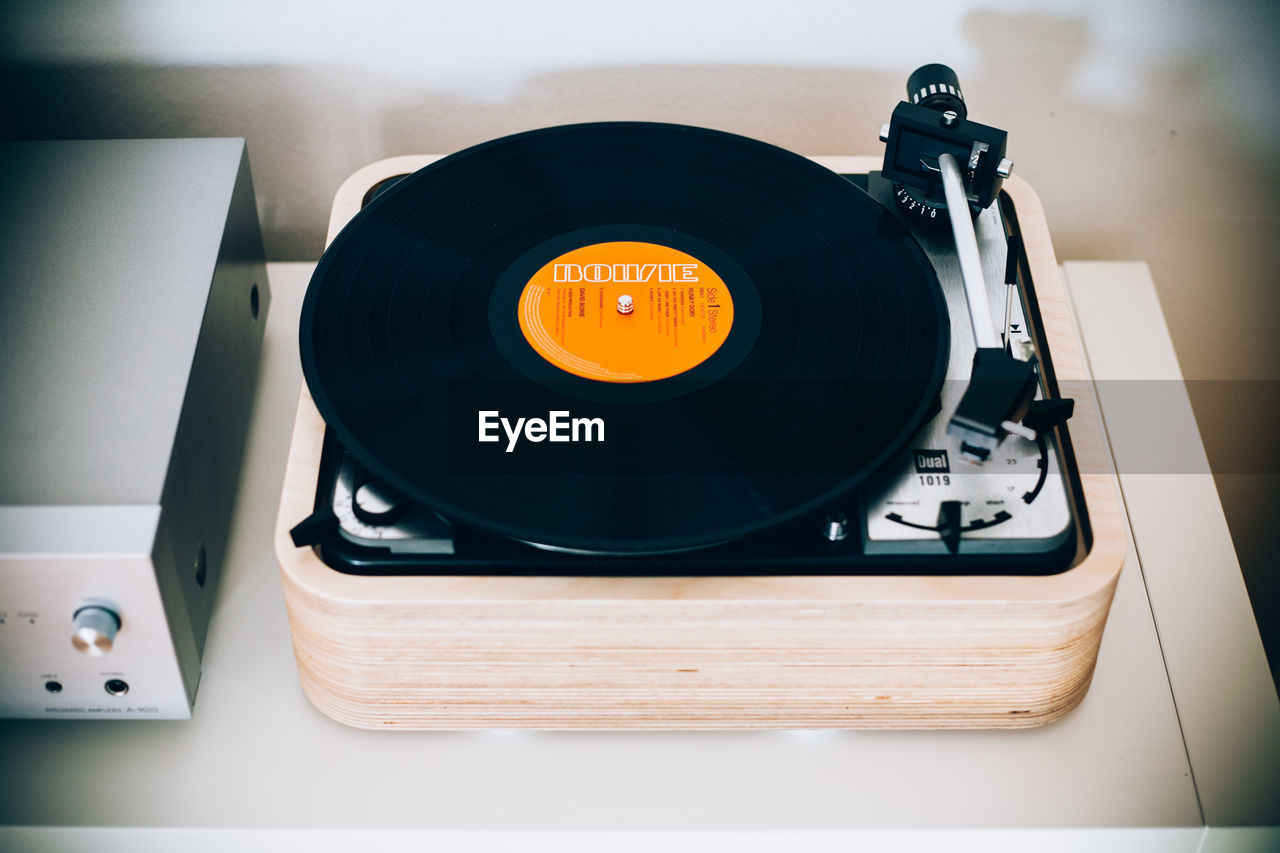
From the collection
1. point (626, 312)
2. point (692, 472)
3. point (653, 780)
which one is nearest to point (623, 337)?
point (626, 312)

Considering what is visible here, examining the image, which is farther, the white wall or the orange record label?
the white wall

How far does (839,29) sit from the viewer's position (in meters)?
1.00

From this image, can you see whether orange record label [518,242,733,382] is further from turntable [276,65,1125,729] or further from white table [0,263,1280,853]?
white table [0,263,1280,853]

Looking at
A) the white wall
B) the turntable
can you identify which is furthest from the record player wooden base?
the white wall

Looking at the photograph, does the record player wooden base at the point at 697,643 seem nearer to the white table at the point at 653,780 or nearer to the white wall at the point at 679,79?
the white table at the point at 653,780

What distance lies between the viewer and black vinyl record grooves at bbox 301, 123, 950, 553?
65 centimetres

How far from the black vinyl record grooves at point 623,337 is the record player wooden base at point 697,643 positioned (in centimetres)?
5

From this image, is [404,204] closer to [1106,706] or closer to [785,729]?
[785,729]

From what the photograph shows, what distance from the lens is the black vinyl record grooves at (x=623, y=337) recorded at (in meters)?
0.65

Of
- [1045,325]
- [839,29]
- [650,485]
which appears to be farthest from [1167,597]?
[839,29]

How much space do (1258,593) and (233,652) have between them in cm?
100

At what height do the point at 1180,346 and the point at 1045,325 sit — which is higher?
the point at 1045,325

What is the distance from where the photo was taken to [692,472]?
2.17 ft

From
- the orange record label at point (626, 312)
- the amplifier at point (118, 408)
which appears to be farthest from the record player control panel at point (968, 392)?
the amplifier at point (118, 408)
